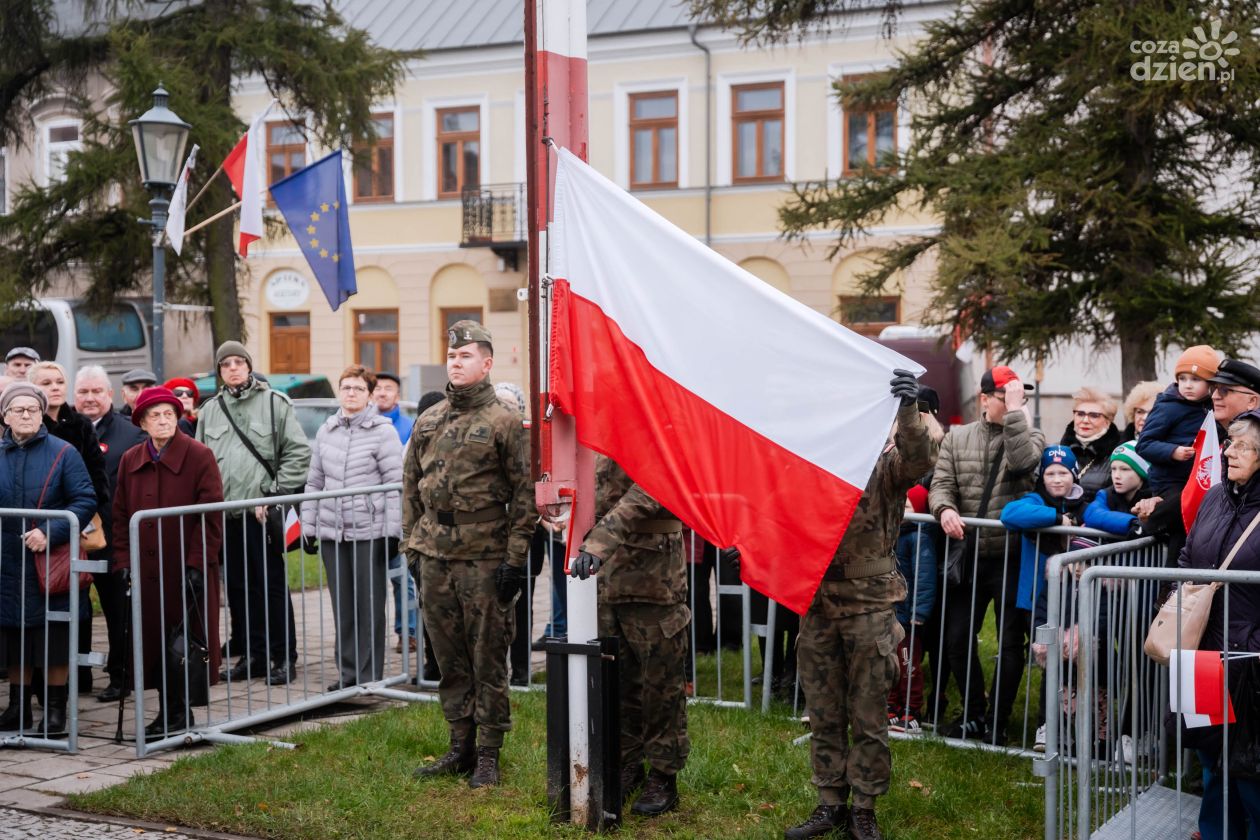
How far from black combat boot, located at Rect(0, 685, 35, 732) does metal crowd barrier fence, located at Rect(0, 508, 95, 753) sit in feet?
0.06

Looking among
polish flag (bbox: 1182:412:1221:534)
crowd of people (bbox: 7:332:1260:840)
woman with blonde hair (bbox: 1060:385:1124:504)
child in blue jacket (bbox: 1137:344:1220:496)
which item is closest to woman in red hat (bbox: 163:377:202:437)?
crowd of people (bbox: 7:332:1260:840)

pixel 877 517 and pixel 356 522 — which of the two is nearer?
pixel 877 517

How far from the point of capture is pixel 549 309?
5.50m

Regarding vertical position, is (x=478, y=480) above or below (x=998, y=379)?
below

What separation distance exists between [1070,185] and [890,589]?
9.89m

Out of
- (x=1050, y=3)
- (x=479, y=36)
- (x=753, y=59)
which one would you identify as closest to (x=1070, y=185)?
(x=1050, y=3)

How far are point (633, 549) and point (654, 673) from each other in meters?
0.55

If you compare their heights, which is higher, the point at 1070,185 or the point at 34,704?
the point at 1070,185

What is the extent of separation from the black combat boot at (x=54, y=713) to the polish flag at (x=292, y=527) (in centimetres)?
145

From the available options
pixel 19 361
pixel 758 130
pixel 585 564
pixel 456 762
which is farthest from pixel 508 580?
pixel 758 130

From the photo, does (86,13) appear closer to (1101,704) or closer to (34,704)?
(34,704)

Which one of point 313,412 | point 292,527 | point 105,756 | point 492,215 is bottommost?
point 105,756

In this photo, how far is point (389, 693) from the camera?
8.34 meters

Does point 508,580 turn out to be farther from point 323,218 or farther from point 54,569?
point 323,218
